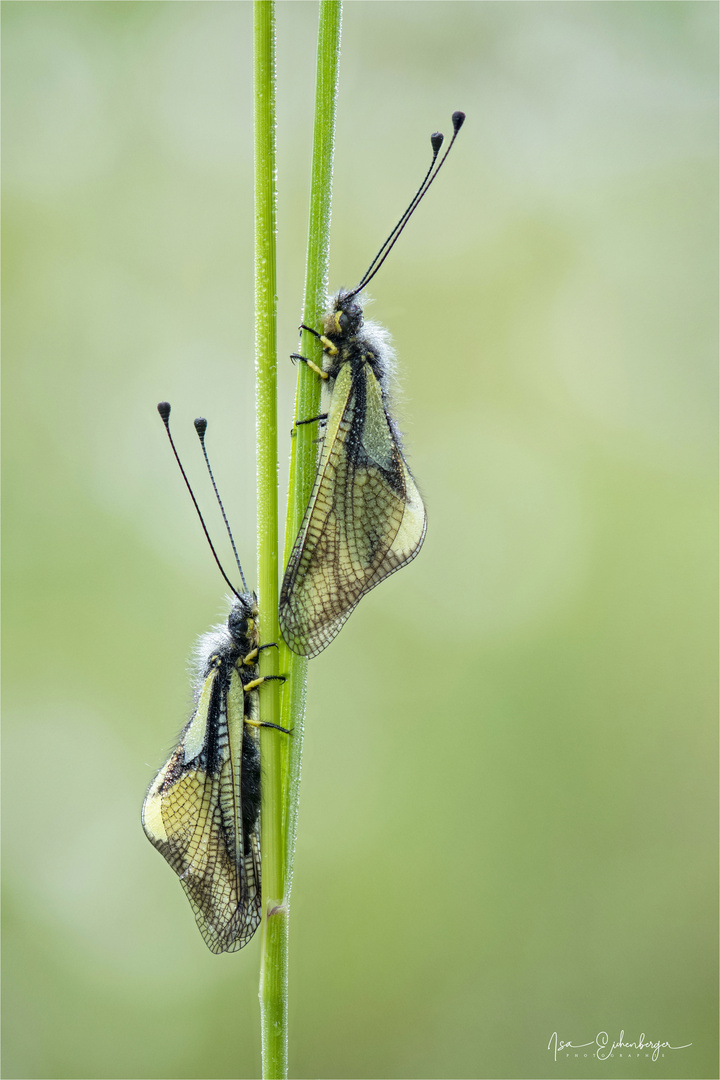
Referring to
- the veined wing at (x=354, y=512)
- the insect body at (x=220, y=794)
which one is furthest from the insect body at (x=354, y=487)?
the insect body at (x=220, y=794)

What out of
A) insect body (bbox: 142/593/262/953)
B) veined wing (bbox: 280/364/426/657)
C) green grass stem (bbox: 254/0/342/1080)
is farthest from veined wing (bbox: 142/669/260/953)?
green grass stem (bbox: 254/0/342/1080)

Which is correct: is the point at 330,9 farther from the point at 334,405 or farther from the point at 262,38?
the point at 334,405

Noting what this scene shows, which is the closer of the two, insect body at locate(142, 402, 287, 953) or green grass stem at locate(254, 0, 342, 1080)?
green grass stem at locate(254, 0, 342, 1080)

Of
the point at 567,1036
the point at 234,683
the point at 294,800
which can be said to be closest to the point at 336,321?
the point at 234,683

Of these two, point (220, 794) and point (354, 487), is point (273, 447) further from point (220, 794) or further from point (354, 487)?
point (220, 794)

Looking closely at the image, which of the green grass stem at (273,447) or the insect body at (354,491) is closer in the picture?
the green grass stem at (273,447)

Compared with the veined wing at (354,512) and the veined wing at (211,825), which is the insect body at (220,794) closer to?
the veined wing at (211,825)

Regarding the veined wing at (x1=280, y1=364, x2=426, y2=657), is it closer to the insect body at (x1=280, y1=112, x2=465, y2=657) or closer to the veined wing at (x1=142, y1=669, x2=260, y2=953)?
the insect body at (x1=280, y1=112, x2=465, y2=657)
